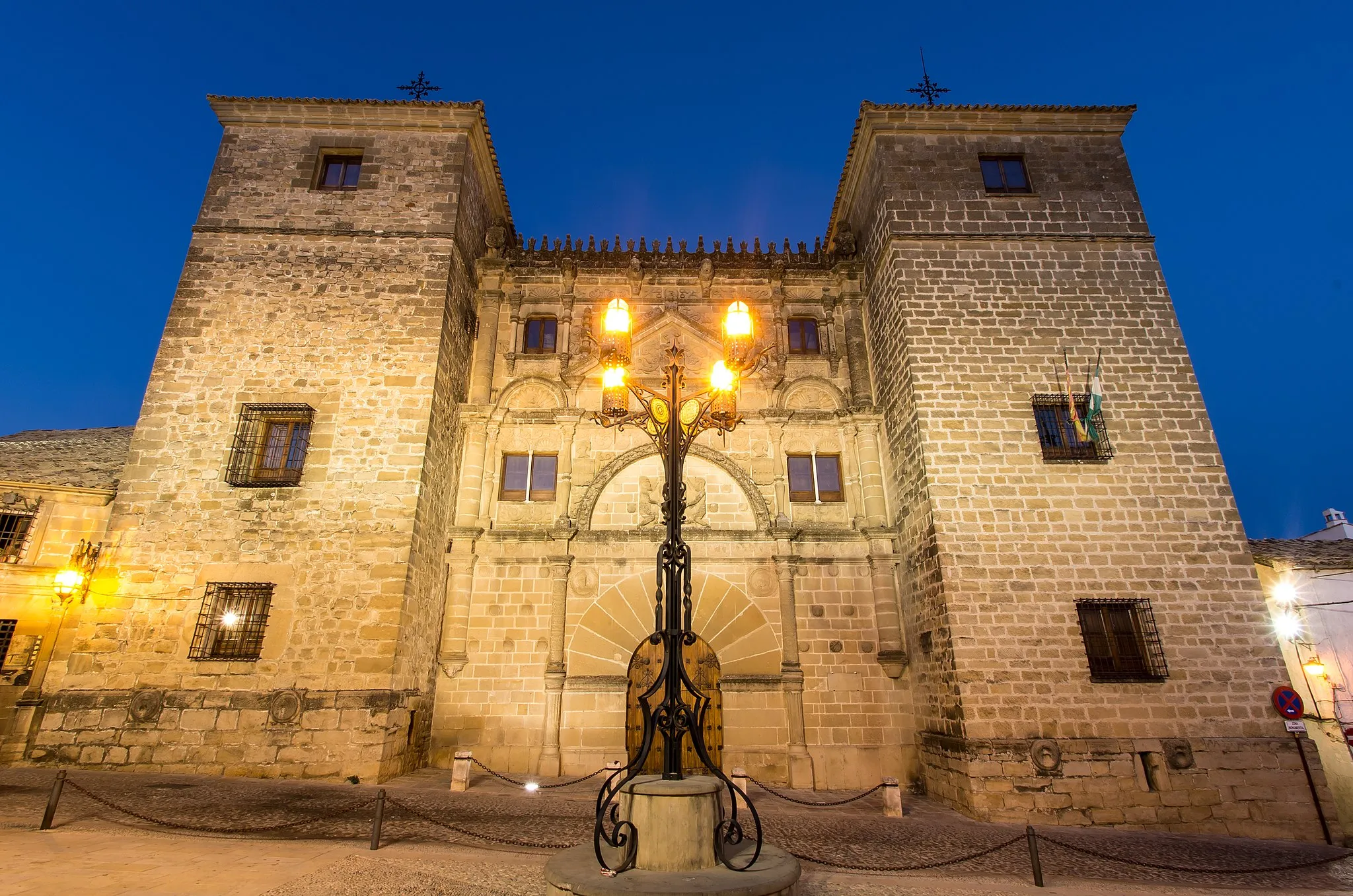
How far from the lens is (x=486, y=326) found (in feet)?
41.1

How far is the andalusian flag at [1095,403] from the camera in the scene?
9.70 metres

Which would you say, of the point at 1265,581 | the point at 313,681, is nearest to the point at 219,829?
the point at 313,681

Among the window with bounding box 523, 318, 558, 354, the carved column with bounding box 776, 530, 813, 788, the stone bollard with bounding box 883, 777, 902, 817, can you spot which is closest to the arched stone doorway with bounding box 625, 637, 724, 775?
the carved column with bounding box 776, 530, 813, 788

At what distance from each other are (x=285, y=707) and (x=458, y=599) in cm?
285

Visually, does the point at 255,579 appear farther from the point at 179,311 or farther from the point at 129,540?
the point at 179,311

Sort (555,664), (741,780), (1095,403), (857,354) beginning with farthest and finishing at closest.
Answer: (857,354), (555,664), (1095,403), (741,780)

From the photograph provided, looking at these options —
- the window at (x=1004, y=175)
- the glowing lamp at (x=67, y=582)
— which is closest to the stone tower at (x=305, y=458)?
the glowing lamp at (x=67, y=582)

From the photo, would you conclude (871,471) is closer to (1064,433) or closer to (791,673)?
(1064,433)

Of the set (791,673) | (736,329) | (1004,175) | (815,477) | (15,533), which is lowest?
(791,673)

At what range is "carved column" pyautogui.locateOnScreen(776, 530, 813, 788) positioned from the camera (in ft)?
32.4

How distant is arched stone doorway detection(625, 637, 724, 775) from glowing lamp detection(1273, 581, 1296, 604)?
9.13m

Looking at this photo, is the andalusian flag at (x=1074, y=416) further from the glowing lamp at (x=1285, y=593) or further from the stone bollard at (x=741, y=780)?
the stone bollard at (x=741, y=780)

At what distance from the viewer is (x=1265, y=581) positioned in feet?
33.8

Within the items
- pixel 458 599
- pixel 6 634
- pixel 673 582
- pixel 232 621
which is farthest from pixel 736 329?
pixel 6 634
